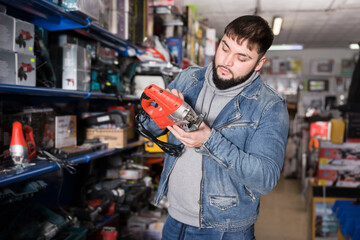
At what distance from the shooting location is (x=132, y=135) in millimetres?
3393

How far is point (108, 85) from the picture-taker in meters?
2.74

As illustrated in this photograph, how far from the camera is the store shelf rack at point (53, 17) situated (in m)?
1.85

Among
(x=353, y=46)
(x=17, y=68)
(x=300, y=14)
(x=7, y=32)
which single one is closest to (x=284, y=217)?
(x=300, y=14)

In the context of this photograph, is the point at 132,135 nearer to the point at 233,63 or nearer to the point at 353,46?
the point at 233,63

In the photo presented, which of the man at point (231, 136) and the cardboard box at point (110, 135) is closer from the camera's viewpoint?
the man at point (231, 136)

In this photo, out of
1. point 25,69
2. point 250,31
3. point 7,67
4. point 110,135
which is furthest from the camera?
point 110,135

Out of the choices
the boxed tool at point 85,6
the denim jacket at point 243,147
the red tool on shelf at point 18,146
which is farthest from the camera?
the boxed tool at point 85,6

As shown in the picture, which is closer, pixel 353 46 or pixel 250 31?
pixel 250 31

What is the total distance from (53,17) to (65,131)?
0.77 metres

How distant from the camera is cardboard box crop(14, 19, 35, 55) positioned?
1.79m

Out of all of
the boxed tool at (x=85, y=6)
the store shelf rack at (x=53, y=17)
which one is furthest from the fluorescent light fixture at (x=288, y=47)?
the boxed tool at (x=85, y=6)

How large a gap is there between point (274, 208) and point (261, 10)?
344 cm

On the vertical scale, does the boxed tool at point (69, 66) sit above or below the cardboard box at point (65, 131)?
above

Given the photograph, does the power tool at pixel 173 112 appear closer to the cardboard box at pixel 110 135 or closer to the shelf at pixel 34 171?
the shelf at pixel 34 171
